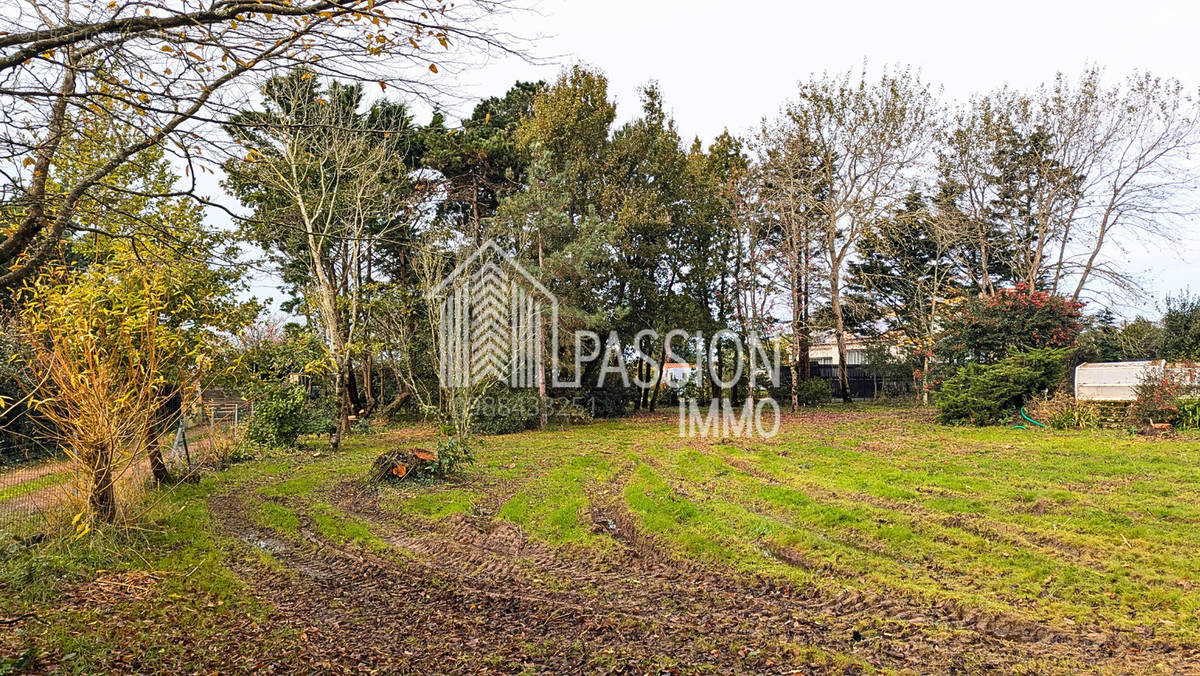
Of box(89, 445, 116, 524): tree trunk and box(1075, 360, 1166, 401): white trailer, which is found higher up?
box(1075, 360, 1166, 401): white trailer

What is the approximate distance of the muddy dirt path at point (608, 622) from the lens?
3435mm

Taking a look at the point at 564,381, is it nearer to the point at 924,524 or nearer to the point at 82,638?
the point at 924,524

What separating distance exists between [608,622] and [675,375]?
20534mm

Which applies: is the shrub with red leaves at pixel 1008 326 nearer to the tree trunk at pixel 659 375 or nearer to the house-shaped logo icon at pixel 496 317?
the tree trunk at pixel 659 375

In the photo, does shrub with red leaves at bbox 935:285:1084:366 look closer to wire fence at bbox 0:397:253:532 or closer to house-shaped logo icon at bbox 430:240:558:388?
house-shaped logo icon at bbox 430:240:558:388

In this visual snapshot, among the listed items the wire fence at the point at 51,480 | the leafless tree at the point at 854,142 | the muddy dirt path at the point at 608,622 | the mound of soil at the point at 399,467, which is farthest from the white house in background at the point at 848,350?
the wire fence at the point at 51,480

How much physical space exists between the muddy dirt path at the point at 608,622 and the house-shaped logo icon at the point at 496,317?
8655 mm

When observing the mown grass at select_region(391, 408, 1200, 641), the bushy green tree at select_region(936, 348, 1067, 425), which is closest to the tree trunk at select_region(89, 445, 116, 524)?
the mown grass at select_region(391, 408, 1200, 641)

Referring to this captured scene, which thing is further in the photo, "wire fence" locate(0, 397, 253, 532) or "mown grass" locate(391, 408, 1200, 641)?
"wire fence" locate(0, 397, 253, 532)

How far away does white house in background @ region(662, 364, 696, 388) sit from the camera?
22.6 meters

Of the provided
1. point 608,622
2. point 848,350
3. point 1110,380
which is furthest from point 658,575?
point 848,350

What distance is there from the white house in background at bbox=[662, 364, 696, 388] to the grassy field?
45.4ft

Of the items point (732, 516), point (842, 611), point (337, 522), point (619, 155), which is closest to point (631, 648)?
point (842, 611)

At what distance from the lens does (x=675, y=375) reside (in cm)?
2433
